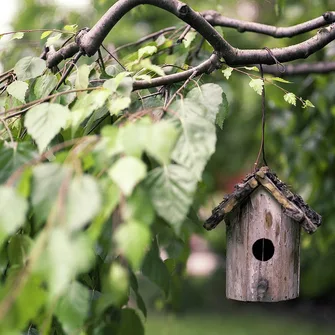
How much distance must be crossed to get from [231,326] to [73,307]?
6.94 metres

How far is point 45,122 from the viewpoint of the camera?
124 cm

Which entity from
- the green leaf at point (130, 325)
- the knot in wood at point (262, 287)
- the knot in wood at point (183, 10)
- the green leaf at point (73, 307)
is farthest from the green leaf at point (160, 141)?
→ the knot in wood at point (262, 287)

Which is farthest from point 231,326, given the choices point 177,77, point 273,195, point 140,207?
point 140,207

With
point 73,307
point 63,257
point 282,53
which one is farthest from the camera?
point 282,53

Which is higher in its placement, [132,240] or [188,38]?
[132,240]

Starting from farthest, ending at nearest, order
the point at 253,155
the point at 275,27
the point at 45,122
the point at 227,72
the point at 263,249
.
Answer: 1. the point at 253,155
2. the point at 275,27
3. the point at 263,249
4. the point at 227,72
5. the point at 45,122

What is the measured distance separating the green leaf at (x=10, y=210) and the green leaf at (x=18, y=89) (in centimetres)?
58

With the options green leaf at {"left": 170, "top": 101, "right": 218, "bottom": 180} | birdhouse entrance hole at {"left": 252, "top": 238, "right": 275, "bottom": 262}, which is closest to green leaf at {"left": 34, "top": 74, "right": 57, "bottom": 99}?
green leaf at {"left": 170, "top": 101, "right": 218, "bottom": 180}

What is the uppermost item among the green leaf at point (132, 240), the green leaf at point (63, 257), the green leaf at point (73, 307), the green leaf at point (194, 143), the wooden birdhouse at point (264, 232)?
the green leaf at point (63, 257)

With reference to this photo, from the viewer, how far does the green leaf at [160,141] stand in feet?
3.28

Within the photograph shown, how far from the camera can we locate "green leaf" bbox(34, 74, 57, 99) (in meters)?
1.58

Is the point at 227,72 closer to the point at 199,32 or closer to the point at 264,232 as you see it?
the point at 199,32

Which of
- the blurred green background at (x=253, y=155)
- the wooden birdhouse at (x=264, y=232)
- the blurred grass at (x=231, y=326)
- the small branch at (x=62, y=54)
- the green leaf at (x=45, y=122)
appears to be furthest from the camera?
the blurred grass at (x=231, y=326)

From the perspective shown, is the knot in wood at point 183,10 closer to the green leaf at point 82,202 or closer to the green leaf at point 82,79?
the green leaf at point 82,79
